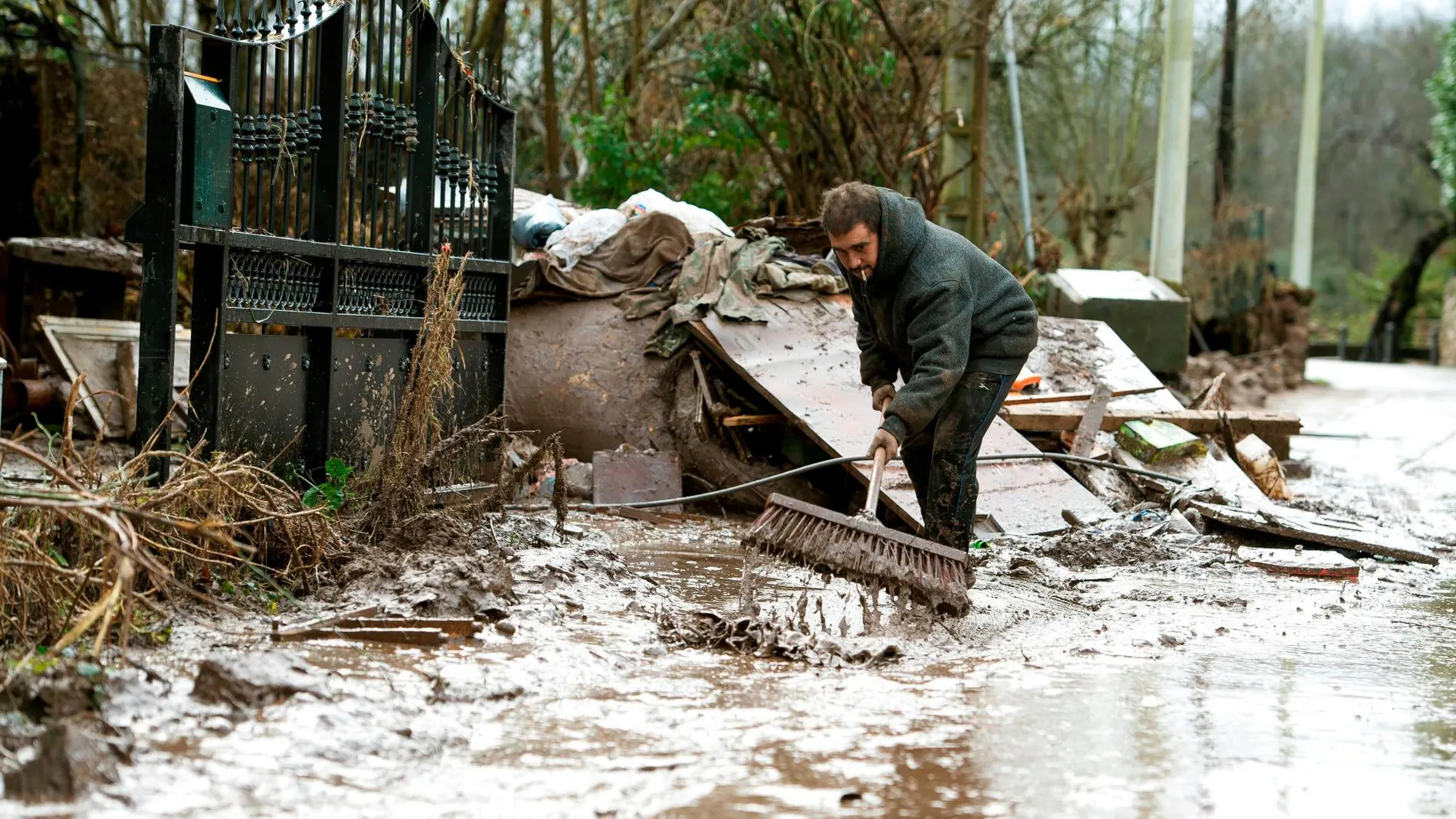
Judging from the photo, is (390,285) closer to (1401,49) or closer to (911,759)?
(911,759)

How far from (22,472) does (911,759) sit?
630 centimetres

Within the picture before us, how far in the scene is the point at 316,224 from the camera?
6258 mm

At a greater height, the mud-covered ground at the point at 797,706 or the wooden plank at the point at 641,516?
the mud-covered ground at the point at 797,706

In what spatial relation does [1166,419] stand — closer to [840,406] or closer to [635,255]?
[840,406]

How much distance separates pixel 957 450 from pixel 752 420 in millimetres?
2495

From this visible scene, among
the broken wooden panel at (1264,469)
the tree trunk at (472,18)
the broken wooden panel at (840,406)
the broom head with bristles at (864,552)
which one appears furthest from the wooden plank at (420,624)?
the tree trunk at (472,18)

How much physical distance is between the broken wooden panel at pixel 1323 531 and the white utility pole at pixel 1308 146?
23387 mm

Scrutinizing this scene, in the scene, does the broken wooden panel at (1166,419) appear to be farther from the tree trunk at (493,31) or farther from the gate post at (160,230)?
the tree trunk at (493,31)

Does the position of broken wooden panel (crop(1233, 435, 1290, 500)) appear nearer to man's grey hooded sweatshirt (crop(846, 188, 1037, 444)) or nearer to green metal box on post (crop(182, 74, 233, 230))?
man's grey hooded sweatshirt (crop(846, 188, 1037, 444))

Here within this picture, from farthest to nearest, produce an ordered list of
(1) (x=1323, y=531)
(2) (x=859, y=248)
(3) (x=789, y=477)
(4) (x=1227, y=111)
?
1. (4) (x=1227, y=111)
2. (3) (x=789, y=477)
3. (1) (x=1323, y=531)
4. (2) (x=859, y=248)

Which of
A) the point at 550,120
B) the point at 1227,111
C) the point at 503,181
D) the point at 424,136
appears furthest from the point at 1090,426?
the point at 1227,111

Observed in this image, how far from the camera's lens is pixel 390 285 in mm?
6852

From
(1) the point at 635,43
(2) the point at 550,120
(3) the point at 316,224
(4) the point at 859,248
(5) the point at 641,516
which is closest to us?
(4) the point at 859,248

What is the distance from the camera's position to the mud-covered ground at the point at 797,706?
121 inches
